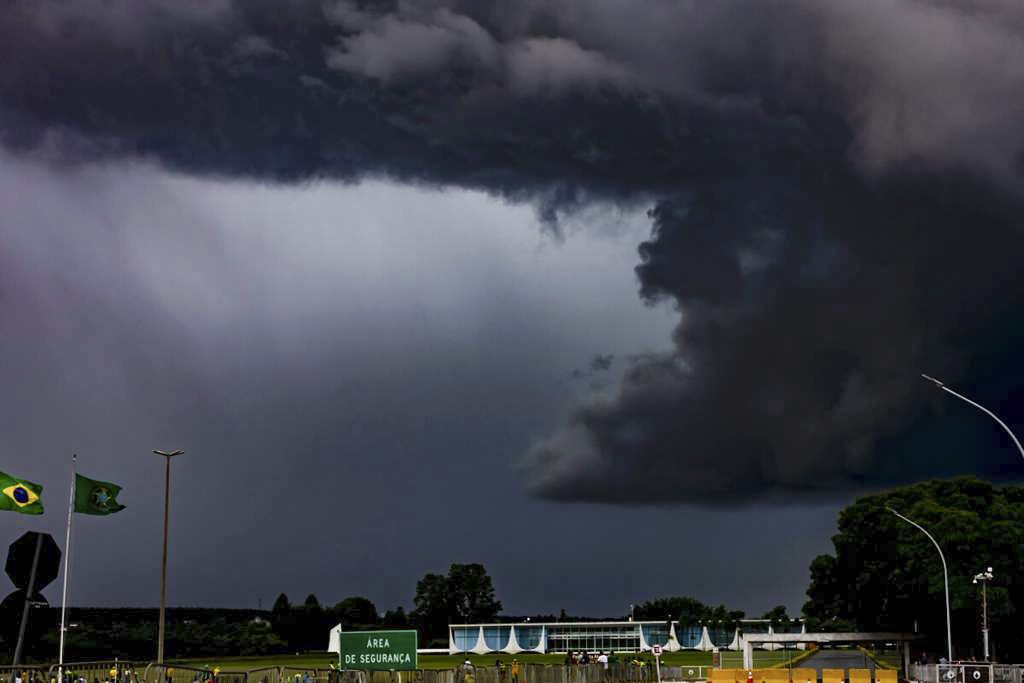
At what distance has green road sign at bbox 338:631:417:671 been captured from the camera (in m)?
50.9

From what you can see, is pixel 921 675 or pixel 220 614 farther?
pixel 220 614

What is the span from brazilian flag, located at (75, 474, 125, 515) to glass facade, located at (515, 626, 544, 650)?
162 m

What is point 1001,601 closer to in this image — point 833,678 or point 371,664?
point 833,678

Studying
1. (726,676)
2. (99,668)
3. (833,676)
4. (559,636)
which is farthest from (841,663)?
(99,668)

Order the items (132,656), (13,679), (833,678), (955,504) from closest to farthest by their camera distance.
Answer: (13,679) < (833,678) < (955,504) < (132,656)

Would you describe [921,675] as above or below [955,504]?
below

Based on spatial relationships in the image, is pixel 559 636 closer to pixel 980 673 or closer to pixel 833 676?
pixel 833 676

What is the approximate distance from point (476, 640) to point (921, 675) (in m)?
123

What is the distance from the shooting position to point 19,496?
2752 cm

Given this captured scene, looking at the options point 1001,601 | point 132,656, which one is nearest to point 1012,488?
point 1001,601

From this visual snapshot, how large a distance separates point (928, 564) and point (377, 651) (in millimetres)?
55671

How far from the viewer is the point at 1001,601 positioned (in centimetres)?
8762

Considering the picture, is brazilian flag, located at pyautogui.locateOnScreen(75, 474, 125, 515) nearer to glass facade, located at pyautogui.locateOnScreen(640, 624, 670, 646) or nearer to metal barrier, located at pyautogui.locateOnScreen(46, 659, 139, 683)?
metal barrier, located at pyautogui.locateOnScreen(46, 659, 139, 683)

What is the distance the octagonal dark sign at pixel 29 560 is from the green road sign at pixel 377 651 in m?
34.7
